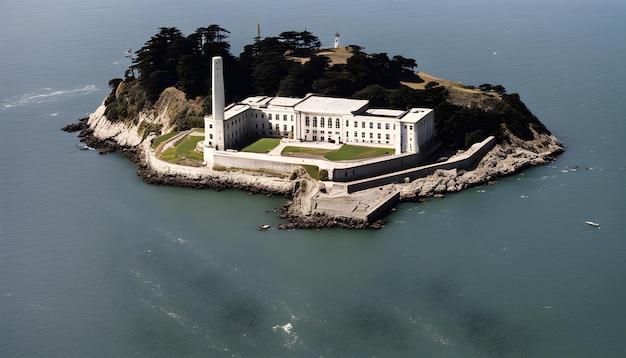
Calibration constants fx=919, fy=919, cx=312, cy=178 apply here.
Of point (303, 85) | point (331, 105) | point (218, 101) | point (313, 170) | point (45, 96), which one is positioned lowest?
point (313, 170)

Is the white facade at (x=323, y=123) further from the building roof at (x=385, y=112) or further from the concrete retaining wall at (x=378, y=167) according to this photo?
the concrete retaining wall at (x=378, y=167)

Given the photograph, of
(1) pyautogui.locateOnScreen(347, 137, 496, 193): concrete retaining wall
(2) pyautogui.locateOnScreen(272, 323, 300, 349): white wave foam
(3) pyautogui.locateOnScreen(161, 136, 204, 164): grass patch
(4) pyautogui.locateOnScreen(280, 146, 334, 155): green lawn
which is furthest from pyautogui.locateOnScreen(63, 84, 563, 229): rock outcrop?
(2) pyautogui.locateOnScreen(272, 323, 300, 349): white wave foam

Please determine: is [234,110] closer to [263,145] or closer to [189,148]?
[263,145]

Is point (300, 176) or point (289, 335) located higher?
point (300, 176)

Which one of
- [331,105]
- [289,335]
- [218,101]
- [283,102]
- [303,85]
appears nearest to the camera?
Answer: [289,335]

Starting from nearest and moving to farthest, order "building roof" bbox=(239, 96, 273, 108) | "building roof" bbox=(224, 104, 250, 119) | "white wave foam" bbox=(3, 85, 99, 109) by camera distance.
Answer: "building roof" bbox=(224, 104, 250, 119) → "building roof" bbox=(239, 96, 273, 108) → "white wave foam" bbox=(3, 85, 99, 109)

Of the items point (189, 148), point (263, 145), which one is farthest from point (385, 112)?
point (189, 148)

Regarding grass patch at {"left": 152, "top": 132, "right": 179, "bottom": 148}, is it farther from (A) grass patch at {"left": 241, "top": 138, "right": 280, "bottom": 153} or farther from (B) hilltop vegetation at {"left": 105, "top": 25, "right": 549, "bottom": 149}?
(A) grass patch at {"left": 241, "top": 138, "right": 280, "bottom": 153}
